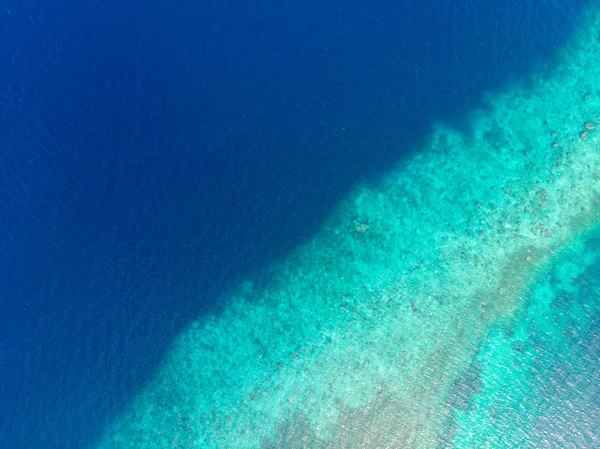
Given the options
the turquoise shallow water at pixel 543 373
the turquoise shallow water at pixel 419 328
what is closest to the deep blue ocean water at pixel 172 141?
the turquoise shallow water at pixel 419 328

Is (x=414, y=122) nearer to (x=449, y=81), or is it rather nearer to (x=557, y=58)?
(x=449, y=81)

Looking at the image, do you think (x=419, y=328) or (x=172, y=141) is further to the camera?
(x=172, y=141)

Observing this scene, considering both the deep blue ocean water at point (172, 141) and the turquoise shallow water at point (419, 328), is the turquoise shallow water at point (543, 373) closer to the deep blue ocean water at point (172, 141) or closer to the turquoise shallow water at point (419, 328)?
the turquoise shallow water at point (419, 328)

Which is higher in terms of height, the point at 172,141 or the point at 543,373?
the point at 543,373

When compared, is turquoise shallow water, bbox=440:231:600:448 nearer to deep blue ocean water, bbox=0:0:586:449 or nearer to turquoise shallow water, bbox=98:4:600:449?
turquoise shallow water, bbox=98:4:600:449

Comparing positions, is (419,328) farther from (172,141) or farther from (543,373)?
(172,141)

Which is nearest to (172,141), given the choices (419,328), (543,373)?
(419,328)

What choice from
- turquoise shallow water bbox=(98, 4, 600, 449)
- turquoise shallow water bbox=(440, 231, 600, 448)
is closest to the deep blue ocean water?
turquoise shallow water bbox=(98, 4, 600, 449)
